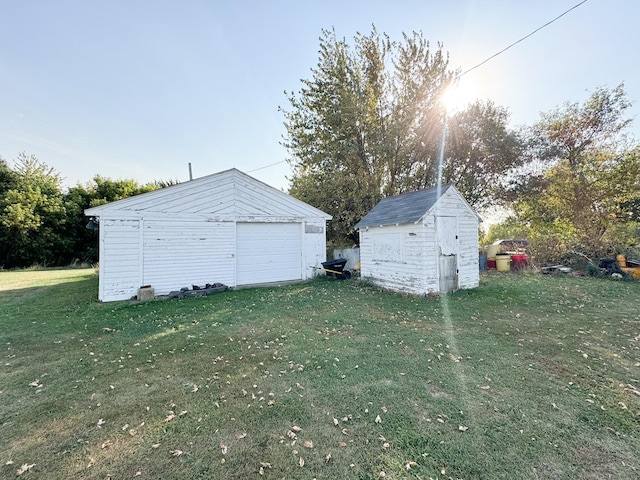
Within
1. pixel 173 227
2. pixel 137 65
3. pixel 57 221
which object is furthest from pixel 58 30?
pixel 57 221

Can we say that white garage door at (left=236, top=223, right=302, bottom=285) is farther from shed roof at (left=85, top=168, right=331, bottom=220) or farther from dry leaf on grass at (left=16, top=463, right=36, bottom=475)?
dry leaf on grass at (left=16, top=463, right=36, bottom=475)

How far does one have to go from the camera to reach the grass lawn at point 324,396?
2051mm

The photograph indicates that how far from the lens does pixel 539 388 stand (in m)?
3.02

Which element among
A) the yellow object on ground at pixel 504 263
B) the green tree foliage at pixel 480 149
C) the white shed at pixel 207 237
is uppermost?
the green tree foliage at pixel 480 149

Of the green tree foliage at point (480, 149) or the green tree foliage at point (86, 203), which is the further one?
the green tree foliage at point (86, 203)

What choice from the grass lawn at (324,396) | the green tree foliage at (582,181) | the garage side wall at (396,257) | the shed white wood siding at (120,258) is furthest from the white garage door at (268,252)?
the green tree foliage at (582,181)

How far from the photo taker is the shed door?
314 inches

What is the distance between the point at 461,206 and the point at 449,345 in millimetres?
5627

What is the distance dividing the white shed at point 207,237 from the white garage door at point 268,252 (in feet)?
0.12

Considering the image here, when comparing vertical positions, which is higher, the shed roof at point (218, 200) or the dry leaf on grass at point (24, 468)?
the shed roof at point (218, 200)

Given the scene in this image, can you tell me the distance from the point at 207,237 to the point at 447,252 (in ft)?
24.8

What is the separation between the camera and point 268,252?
33.4 ft

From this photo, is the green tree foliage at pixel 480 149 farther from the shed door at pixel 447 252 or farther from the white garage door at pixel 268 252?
the white garage door at pixel 268 252

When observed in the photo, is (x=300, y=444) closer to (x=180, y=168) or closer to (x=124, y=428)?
(x=124, y=428)
